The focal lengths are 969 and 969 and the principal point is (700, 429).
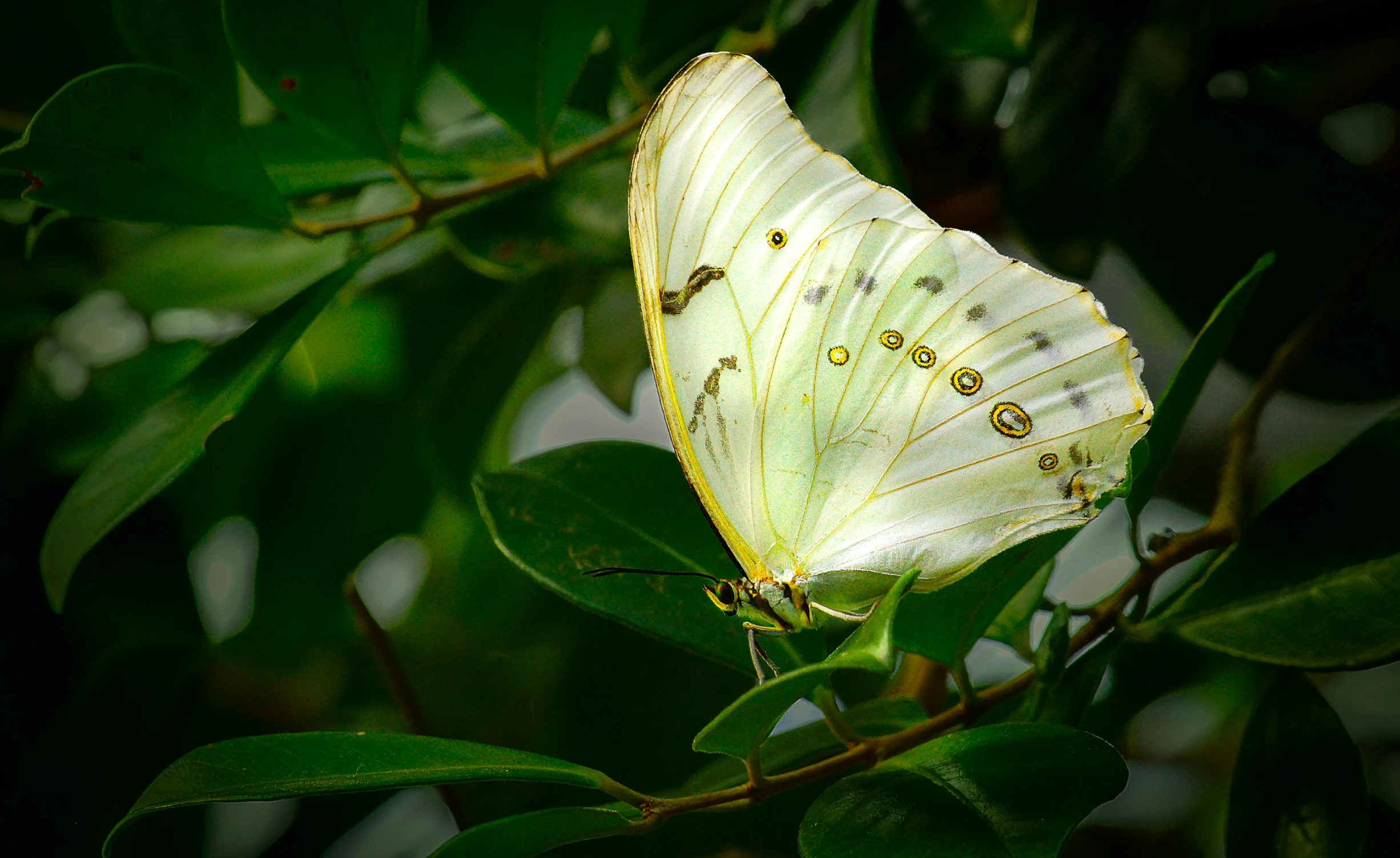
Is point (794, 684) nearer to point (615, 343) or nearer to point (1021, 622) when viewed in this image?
point (1021, 622)

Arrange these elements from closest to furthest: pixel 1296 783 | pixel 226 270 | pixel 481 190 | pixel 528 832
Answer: pixel 528 832
pixel 1296 783
pixel 481 190
pixel 226 270

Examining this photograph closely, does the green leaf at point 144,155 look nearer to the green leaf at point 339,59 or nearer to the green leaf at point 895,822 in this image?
the green leaf at point 339,59

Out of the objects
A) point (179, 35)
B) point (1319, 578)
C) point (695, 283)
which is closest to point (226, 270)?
point (179, 35)

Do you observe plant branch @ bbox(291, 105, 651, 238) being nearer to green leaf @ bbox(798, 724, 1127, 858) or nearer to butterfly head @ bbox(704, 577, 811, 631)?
butterfly head @ bbox(704, 577, 811, 631)

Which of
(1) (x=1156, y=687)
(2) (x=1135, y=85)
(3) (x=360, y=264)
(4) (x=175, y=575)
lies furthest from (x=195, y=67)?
(1) (x=1156, y=687)

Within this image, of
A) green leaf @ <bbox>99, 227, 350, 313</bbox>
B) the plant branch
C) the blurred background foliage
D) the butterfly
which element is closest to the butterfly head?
the butterfly

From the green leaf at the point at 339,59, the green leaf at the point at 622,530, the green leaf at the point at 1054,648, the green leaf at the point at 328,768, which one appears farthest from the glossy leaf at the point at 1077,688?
the green leaf at the point at 339,59

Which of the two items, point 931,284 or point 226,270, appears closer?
point 931,284
